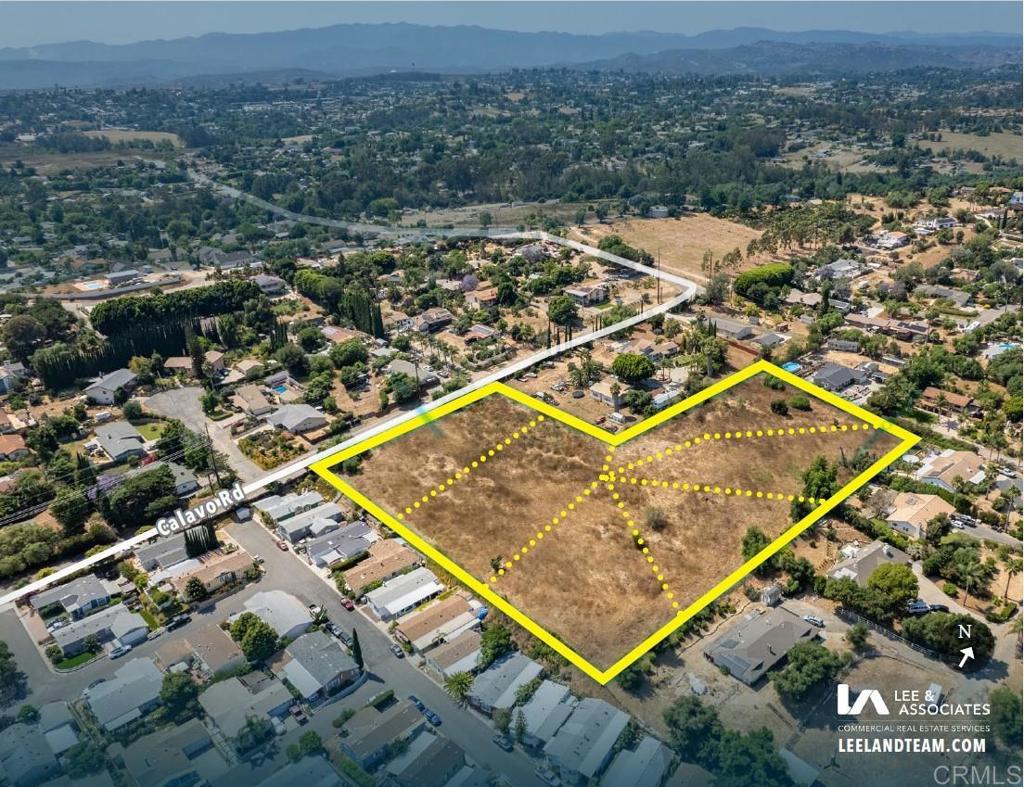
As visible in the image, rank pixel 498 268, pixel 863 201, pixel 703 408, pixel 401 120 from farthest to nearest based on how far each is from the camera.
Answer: pixel 401 120, pixel 863 201, pixel 498 268, pixel 703 408

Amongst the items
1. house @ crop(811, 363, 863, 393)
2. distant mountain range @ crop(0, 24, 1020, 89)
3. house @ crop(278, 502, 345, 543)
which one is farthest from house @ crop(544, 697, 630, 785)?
distant mountain range @ crop(0, 24, 1020, 89)

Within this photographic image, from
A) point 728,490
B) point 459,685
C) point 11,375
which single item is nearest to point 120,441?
point 11,375

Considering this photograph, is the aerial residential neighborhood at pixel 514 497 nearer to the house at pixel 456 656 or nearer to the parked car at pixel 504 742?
the house at pixel 456 656

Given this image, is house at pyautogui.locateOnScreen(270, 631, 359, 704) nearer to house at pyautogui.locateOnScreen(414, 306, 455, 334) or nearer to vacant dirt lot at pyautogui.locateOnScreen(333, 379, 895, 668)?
vacant dirt lot at pyautogui.locateOnScreen(333, 379, 895, 668)

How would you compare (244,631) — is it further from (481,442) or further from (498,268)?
(498,268)

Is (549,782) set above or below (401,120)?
below

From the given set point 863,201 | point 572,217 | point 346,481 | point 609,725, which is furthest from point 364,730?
point 863,201

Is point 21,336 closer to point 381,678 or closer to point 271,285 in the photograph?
point 271,285
